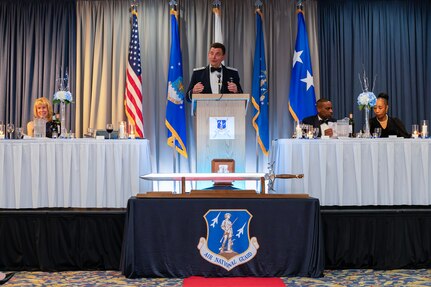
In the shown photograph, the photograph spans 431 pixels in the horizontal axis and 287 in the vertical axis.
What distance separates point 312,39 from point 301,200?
361 centimetres

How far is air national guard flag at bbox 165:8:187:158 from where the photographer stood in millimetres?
7293

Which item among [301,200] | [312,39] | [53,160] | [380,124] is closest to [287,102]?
[312,39]

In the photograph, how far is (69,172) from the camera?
529 cm

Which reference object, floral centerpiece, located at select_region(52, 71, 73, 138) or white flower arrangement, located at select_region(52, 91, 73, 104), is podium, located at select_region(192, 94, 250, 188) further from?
white flower arrangement, located at select_region(52, 91, 73, 104)

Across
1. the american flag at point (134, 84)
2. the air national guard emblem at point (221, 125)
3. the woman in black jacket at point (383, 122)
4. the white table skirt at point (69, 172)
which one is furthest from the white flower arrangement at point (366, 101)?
the american flag at point (134, 84)

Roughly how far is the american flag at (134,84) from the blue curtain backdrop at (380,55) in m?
2.73

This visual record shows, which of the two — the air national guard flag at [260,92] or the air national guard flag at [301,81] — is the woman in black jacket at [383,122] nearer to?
the air national guard flag at [301,81]

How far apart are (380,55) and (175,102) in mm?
3192

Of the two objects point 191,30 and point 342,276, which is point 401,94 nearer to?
point 191,30

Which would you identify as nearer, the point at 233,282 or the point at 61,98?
the point at 233,282

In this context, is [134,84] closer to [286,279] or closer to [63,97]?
[63,97]

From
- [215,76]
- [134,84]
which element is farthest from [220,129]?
[134,84]

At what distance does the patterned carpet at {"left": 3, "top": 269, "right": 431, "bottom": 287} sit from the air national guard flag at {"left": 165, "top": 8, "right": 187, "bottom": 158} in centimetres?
256

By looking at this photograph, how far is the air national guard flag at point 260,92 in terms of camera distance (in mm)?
7500
